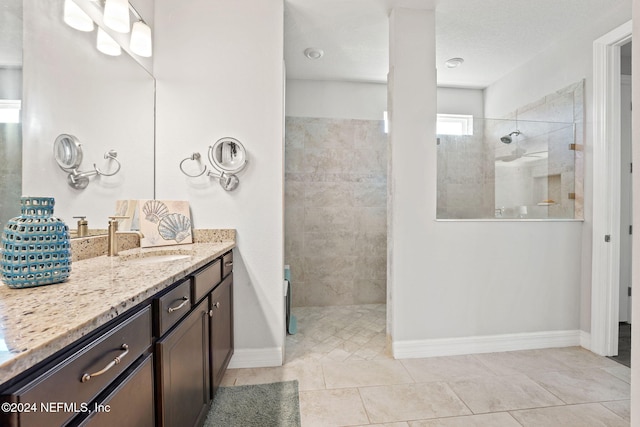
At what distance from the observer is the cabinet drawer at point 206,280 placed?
127 cm

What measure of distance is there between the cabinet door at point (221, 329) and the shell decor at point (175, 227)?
427 mm

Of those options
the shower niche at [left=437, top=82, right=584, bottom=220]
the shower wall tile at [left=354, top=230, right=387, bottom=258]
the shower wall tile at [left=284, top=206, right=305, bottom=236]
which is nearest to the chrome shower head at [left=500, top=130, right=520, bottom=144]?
the shower niche at [left=437, top=82, right=584, bottom=220]

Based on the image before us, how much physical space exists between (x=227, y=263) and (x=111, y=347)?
1.14 m

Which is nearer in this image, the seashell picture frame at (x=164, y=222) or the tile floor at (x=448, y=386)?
the tile floor at (x=448, y=386)

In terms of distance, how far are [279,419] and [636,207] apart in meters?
1.69

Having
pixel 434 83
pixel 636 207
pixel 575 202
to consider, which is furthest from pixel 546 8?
pixel 636 207

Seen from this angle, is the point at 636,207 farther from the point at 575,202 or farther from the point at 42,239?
the point at 575,202

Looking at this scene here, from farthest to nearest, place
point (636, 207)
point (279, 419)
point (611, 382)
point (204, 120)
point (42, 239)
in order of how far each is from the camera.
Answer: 1. point (204, 120)
2. point (611, 382)
3. point (279, 419)
4. point (42, 239)
5. point (636, 207)

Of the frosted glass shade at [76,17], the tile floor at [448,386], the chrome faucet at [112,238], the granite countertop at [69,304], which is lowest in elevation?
the tile floor at [448,386]

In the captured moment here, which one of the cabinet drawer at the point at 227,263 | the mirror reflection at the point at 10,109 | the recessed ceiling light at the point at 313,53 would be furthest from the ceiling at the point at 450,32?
the cabinet drawer at the point at 227,263

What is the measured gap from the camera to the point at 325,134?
11.0ft

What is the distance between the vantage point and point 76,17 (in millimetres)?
1377

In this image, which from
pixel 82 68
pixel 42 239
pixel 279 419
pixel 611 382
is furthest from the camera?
pixel 611 382

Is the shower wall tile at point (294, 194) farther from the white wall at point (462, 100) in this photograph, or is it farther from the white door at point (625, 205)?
the white door at point (625, 205)
